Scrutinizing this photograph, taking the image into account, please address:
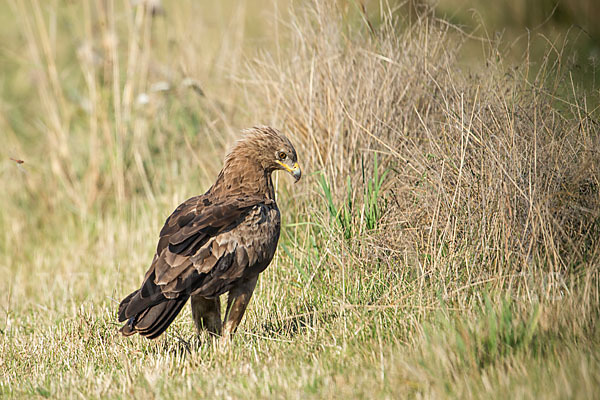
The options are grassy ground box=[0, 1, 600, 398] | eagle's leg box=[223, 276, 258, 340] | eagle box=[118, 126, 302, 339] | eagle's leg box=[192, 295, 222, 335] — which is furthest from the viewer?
eagle's leg box=[192, 295, 222, 335]

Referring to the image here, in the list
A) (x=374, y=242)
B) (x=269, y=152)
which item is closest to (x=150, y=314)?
(x=269, y=152)

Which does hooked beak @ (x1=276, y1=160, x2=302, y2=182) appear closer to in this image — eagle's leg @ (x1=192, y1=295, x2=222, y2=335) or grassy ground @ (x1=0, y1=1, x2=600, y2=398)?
grassy ground @ (x1=0, y1=1, x2=600, y2=398)

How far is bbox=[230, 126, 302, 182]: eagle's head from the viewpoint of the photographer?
475cm

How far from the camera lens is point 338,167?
5.31m

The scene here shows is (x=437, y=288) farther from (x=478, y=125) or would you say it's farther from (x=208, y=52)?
(x=208, y=52)

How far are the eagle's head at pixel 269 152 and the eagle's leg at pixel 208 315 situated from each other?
0.96 m

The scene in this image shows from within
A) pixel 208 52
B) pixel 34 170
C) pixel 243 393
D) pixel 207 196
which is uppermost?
pixel 208 52

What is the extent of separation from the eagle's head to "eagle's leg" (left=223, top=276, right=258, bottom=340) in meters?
0.84

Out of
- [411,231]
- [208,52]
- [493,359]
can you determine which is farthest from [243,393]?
[208,52]

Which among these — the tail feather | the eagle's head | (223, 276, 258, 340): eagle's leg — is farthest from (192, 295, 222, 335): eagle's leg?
the eagle's head

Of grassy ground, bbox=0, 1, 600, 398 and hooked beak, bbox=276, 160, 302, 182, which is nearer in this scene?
grassy ground, bbox=0, 1, 600, 398

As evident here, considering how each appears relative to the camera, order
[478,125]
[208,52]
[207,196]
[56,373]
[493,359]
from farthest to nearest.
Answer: [208,52]
[207,196]
[478,125]
[56,373]
[493,359]

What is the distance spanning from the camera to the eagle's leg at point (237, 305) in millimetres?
4301

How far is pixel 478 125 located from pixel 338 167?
1.22m
